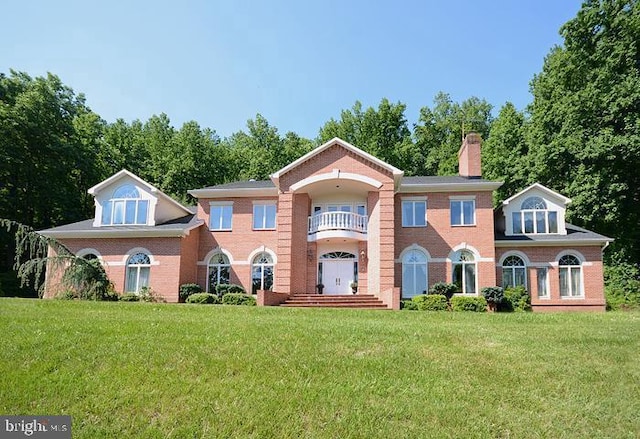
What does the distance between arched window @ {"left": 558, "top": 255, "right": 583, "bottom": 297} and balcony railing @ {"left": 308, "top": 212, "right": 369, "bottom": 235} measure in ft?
31.3

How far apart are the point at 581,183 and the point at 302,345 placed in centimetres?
2332

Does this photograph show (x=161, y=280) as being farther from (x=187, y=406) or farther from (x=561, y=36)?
(x=561, y=36)

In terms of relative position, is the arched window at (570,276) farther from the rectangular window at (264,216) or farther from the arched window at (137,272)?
the arched window at (137,272)

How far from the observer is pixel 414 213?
24.0m

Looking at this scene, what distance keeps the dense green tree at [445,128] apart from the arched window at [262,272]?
759 inches

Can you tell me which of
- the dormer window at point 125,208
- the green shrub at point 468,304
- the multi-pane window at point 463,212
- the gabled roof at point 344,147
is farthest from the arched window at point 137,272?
the multi-pane window at point 463,212

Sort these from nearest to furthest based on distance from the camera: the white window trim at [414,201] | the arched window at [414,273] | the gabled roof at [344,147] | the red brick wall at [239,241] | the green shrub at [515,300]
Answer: the green shrub at [515,300] < the gabled roof at [344,147] < the arched window at [414,273] < the white window trim at [414,201] < the red brick wall at [239,241]

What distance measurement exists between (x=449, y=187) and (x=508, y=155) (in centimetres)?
1228

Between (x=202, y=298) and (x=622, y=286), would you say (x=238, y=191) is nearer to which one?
(x=202, y=298)

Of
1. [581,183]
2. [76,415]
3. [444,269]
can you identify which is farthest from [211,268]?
[581,183]

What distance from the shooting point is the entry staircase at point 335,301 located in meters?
21.0

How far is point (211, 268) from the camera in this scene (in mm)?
24812

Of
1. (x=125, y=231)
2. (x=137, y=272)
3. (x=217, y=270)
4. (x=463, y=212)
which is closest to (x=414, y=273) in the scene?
(x=463, y=212)

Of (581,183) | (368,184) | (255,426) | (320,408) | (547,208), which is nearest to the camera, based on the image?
(255,426)
